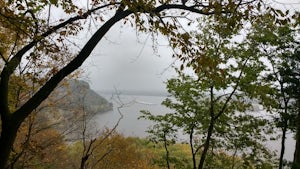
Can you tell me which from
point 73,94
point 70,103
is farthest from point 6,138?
point 70,103

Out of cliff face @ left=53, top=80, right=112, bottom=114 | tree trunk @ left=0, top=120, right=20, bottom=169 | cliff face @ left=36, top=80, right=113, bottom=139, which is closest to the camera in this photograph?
tree trunk @ left=0, top=120, right=20, bottom=169

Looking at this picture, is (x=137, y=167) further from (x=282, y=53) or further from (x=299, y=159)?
(x=299, y=159)

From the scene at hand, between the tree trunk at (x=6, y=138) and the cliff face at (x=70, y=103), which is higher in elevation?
the cliff face at (x=70, y=103)

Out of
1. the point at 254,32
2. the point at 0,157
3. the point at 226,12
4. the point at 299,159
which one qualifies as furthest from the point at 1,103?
the point at 254,32

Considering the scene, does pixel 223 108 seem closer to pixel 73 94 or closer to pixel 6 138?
pixel 73 94

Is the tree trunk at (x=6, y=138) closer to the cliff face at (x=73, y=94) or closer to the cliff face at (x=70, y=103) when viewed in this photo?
the cliff face at (x=73, y=94)

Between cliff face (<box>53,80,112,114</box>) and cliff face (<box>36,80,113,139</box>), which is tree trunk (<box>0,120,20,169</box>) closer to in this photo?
cliff face (<box>53,80,112,114</box>)

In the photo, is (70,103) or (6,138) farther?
(70,103)

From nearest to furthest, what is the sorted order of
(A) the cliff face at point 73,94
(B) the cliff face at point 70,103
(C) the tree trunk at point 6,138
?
(C) the tree trunk at point 6,138 → (A) the cliff face at point 73,94 → (B) the cliff face at point 70,103

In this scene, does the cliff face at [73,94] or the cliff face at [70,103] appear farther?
the cliff face at [70,103]

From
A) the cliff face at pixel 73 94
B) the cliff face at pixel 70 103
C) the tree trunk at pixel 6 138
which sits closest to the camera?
the tree trunk at pixel 6 138

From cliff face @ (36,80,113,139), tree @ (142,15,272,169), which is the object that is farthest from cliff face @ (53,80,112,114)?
tree @ (142,15,272,169)

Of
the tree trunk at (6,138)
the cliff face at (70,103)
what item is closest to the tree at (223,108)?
the cliff face at (70,103)

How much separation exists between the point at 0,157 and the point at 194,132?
838 cm
